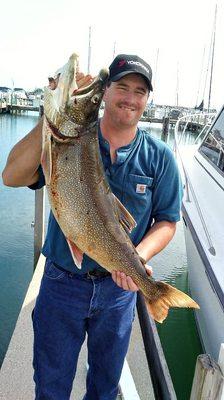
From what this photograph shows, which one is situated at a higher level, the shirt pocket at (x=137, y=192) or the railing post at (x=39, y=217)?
the shirt pocket at (x=137, y=192)

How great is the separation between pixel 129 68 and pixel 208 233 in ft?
7.38

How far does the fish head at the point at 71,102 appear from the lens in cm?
198

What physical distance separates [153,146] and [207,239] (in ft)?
6.38

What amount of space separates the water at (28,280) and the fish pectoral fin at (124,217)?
3.20m

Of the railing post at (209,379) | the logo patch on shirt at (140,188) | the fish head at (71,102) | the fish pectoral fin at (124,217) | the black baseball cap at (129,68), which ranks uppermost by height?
the black baseball cap at (129,68)

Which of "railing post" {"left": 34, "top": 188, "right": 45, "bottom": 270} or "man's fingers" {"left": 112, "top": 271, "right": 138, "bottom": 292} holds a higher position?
"man's fingers" {"left": 112, "top": 271, "right": 138, "bottom": 292}

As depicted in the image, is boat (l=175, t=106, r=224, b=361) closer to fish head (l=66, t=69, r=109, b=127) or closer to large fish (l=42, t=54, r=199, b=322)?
large fish (l=42, t=54, r=199, b=322)

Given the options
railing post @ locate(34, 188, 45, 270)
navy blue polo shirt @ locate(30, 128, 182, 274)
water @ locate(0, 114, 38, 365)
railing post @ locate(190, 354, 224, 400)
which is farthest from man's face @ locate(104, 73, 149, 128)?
water @ locate(0, 114, 38, 365)

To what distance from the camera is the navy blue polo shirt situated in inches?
95.5

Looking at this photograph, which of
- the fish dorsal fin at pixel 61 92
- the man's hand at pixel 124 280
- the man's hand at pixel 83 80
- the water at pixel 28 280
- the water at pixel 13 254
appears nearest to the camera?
the fish dorsal fin at pixel 61 92

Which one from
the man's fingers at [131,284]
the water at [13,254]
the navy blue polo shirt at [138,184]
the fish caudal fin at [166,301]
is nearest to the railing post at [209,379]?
the fish caudal fin at [166,301]

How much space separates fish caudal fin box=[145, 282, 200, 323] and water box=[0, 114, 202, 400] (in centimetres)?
287

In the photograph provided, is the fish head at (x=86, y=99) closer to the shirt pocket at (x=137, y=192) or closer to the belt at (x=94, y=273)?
the shirt pocket at (x=137, y=192)

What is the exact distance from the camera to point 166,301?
231 centimetres
